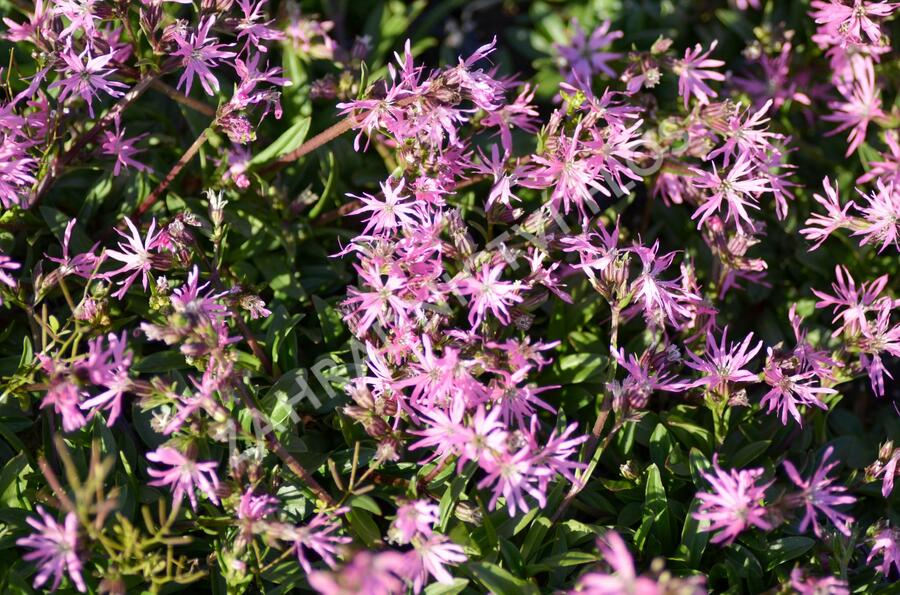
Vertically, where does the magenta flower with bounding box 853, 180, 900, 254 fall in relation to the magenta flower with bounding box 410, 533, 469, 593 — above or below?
above

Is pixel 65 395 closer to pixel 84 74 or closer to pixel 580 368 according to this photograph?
pixel 84 74

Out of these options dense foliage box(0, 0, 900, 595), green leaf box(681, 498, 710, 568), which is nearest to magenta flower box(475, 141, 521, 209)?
dense foliage box(0, 0, 900, 595)

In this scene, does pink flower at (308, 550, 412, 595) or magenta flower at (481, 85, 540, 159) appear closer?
pink flower at (308, 550, 412, 595)

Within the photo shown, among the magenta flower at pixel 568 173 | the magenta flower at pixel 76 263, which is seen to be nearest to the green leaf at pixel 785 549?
the magenta flower at pixel 568 173

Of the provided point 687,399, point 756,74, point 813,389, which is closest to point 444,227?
point 687,399

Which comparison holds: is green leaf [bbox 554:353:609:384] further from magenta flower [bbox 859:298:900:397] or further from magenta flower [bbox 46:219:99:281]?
magenta flower [bbox 46:219:99:281]

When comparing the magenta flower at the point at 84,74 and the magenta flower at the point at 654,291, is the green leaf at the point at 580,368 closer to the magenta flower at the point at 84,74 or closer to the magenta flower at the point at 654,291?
the magenta flower at the point at 654,291

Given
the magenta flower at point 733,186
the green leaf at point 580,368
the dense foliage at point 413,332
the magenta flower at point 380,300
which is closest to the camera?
the dense foliage at point 413,332
